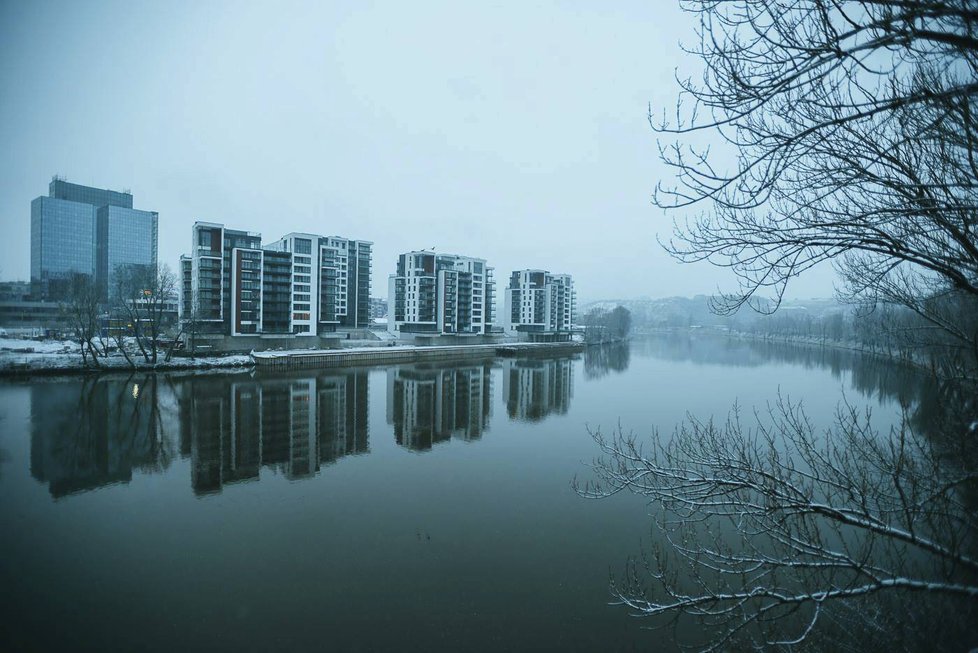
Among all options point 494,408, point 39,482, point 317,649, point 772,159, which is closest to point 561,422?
point 494,408

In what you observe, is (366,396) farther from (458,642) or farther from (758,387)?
(758,387)

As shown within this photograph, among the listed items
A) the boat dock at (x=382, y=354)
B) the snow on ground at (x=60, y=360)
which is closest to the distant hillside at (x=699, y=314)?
the boat dock at (x=382, y=354)

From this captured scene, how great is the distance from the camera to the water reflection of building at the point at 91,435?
35.1 ft

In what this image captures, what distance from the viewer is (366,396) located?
70.8 feet

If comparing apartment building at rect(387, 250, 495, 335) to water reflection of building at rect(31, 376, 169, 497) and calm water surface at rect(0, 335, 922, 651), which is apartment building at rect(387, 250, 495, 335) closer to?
water reflection of building at rect(31, 376, 169, 497)

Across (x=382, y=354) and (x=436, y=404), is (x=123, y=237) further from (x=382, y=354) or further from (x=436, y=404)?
(x=436, y=404)

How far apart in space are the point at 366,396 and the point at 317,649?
54.2 ft

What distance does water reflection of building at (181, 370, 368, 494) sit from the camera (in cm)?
1159

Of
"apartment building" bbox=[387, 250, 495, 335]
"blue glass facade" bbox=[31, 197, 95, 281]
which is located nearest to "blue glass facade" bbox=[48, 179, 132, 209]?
"blue glass facade" bbox=[31, 197, 95, 281]

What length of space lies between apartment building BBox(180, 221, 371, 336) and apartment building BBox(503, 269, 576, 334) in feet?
90.8

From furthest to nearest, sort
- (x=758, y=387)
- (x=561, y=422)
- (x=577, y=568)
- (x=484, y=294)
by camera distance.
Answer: (x=484, y=294) < (x=758, y=387) < (x=561, y=422) < (x=577, y=568)

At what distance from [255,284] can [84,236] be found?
69.0 m

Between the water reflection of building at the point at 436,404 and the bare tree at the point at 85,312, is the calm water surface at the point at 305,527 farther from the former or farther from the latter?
the bare tree at the point at 85,312

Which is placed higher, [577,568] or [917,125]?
[917,125]
